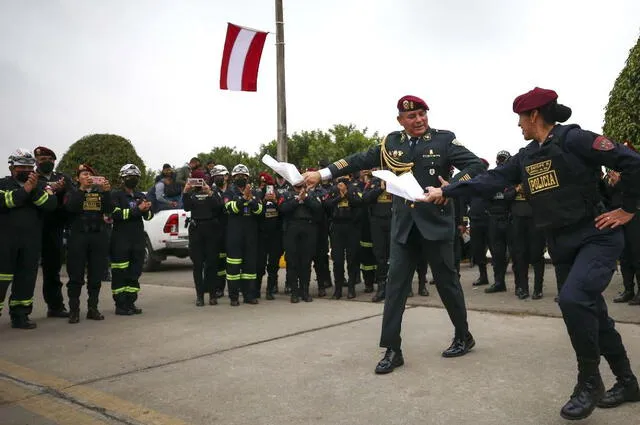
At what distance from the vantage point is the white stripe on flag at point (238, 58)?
12.9 meters

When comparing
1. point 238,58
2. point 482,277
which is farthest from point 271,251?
point 238,58

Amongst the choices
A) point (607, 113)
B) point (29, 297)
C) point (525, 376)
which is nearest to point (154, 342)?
point (29, 297)

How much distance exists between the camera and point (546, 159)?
11.8 feet

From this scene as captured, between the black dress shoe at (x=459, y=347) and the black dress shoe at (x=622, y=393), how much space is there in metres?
1.41

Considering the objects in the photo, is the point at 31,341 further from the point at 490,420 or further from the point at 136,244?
the point at 490,420

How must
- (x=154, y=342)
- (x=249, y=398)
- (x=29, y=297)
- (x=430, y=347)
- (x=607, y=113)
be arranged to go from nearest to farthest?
(x=249, y=398), (x=430, y=347), (x=154, y=342), (x=29, y=297), (x=607, y=113)

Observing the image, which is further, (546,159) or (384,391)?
(384,391)

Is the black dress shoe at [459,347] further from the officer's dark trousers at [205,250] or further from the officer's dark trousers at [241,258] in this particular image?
the officer's dark trousers at [205,250]

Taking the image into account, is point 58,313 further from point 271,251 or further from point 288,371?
point 288,371

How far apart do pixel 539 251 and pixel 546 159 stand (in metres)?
4.95

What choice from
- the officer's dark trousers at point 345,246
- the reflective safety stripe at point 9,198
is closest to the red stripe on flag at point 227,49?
the officer's dark trousers at point 345,246

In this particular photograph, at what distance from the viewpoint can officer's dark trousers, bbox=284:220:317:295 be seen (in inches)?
334

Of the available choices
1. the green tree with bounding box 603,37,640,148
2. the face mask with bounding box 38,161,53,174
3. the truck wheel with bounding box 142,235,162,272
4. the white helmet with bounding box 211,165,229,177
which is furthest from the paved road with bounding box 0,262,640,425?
the truck wheel with bounding box 142,235,162,272

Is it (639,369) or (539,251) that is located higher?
(539,251)
